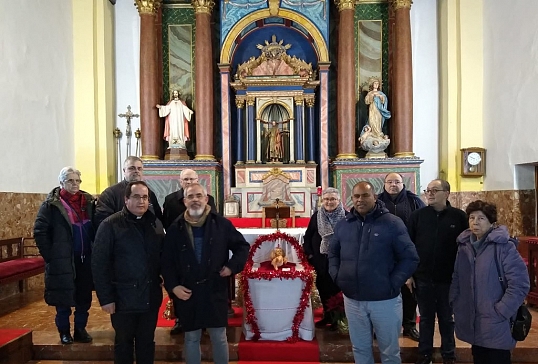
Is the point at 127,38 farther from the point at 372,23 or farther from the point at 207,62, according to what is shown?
the point at 372,23

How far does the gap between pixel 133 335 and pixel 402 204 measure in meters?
2.72

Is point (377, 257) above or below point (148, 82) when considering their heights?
below

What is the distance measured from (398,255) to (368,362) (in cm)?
86

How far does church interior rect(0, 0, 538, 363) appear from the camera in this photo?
8.66 m

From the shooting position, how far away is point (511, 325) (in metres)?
2.98

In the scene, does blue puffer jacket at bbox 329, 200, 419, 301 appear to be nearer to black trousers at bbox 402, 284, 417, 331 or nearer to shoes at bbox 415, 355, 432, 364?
shoes at bbox 415, 355, 432, 364

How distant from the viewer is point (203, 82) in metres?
9.31

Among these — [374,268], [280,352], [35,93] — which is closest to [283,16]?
[35,93]

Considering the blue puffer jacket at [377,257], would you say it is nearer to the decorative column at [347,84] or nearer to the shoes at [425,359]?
the shoes at [425,359]

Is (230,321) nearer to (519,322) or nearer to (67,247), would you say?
(67,247)

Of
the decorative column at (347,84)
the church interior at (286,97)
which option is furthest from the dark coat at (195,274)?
the decorative column at (347,84)

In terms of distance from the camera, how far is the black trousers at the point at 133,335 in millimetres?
3393

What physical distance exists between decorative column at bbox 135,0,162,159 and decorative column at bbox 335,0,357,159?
3858mm

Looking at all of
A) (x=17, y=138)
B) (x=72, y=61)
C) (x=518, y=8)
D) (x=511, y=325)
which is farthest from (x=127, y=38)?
(x=511, y=325)
